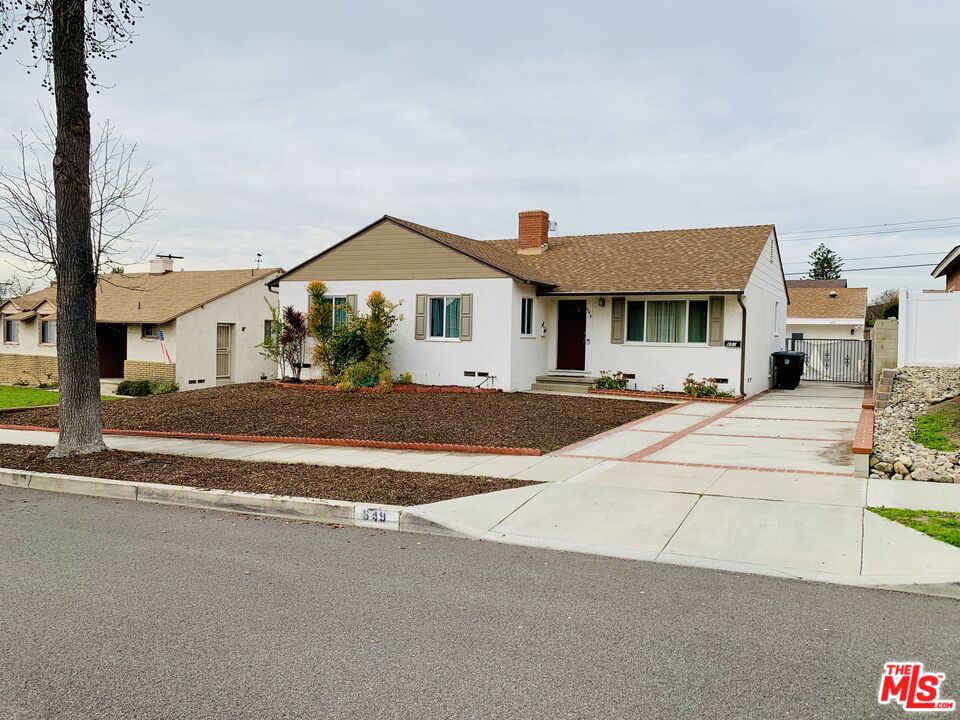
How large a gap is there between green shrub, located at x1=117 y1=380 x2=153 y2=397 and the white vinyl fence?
24086 millimetres

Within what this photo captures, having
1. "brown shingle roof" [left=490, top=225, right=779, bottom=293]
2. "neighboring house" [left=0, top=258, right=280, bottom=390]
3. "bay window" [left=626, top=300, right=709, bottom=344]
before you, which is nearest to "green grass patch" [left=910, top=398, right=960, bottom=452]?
"brown shingle roof" [left=490, top=225, right=779, bottom=293]

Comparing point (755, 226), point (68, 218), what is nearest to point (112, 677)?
point (68, 218)

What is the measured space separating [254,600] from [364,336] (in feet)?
52.5

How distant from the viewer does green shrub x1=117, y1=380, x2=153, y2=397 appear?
27906 millimetres

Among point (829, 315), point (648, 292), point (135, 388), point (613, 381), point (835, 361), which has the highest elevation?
point (829, 315)

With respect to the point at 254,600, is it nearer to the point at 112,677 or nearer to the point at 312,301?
the point at 112,677

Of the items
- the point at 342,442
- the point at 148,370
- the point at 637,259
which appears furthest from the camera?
the point at 148,370

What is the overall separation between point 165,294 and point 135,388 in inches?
210

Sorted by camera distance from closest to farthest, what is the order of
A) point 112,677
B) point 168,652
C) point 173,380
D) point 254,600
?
point 112,677
point 168,652
point 254,600
point 173,380

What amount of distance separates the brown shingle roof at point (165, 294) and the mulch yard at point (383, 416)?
11.4 metres

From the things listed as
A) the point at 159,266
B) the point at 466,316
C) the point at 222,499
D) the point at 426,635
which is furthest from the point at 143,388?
the point at 426,635

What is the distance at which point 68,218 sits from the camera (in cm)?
1047

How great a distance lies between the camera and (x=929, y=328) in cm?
1578

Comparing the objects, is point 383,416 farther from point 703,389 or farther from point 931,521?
point 931,521
